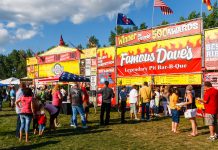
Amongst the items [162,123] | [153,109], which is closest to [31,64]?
[153,109]

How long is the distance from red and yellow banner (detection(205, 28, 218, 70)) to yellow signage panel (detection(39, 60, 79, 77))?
1372cm

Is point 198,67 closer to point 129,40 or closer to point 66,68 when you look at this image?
point 129,40

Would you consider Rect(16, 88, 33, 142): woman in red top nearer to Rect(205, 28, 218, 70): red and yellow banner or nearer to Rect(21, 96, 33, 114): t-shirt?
Rect(21, 96, 33, 114): t-shirt

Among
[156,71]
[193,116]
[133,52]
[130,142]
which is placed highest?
[133,52]

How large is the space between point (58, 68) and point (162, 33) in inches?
555

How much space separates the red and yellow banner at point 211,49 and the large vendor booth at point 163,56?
0.48m

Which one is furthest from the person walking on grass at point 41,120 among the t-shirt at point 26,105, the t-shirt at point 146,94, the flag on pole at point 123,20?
the flag on pole at point 123,20

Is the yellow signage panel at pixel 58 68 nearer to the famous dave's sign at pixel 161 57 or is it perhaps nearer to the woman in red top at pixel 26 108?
the famous dave's sign at pixel 161 57

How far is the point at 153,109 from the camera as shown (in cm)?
1716

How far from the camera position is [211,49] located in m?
16.9

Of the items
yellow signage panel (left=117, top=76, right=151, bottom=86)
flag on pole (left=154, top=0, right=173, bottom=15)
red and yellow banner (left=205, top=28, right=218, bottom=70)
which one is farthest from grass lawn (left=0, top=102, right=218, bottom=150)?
flag on pole (left=154, top=0, right=173, bottom=15)

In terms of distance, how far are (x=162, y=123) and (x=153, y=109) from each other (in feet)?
9.64

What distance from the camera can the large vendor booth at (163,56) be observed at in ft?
58.9

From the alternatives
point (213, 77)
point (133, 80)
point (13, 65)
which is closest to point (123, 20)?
point (133, 80)
